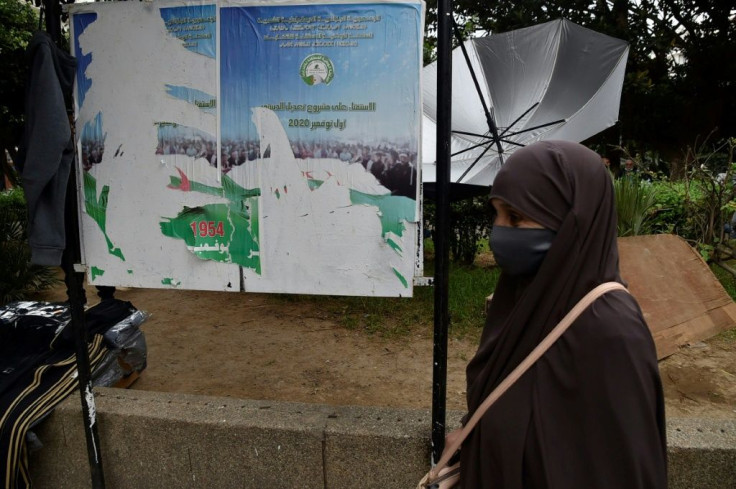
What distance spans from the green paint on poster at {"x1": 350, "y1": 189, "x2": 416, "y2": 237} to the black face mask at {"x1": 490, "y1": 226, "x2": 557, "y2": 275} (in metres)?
0.86

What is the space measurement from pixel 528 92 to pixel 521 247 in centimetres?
526

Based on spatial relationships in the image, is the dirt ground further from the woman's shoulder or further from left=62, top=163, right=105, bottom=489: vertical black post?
the woman's shoulder

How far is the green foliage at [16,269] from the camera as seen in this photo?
668 cm

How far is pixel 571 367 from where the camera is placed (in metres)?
1.19

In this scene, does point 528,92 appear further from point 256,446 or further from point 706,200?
point 256,446

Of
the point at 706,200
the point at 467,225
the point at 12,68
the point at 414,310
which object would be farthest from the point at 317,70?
the point at 12,68

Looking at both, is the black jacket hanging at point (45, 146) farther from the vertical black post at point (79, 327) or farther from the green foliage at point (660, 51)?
the green foliage at point (660, 51)

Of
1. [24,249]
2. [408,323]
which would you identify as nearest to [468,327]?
[408,323]

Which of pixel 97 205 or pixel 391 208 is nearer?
pixel 391 208

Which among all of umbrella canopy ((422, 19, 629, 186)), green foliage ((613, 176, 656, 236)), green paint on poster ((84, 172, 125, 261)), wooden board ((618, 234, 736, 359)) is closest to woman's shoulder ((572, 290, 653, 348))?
green paint on poster ((84, 172, 125, 261))

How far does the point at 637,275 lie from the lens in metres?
4.05

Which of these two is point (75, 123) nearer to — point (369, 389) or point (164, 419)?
point (164, 419)

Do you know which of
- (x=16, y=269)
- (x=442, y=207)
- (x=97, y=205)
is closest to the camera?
(x=442, y=207)

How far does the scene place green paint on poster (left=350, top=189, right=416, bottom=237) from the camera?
7.24 feet
